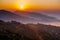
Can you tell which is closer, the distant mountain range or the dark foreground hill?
the dark foreground hill

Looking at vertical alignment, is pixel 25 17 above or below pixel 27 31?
above

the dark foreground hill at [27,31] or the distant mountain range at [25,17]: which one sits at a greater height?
the distant mountain range at [25,17]

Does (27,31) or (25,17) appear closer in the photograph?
(27,31)

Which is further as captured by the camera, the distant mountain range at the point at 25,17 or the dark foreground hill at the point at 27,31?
the distant mountain range at the point at 25,17

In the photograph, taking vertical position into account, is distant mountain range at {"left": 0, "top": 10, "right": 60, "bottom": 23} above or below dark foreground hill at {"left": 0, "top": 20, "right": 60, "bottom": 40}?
above

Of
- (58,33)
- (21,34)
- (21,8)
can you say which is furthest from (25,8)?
(58,33)
